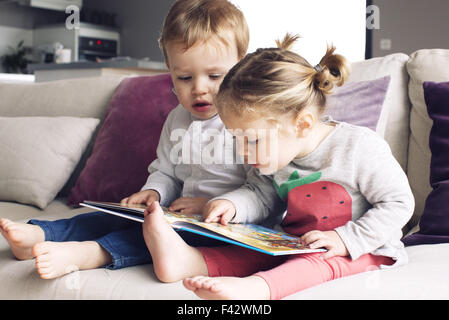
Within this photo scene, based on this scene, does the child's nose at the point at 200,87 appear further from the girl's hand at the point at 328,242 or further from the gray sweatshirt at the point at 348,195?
the girl's hand at the point at 328,242

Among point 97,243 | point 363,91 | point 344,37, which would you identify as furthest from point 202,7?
point 344,37

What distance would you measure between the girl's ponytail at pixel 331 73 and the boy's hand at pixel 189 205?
39 cm

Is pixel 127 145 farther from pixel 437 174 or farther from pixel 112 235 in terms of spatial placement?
pixel 437 174

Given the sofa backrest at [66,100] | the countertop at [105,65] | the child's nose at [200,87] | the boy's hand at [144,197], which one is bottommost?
the boy's hand at [144,197]

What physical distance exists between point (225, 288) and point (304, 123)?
1.32ft

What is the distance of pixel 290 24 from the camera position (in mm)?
3844

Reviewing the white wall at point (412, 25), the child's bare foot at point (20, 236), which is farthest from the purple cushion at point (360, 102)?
the white wall at point (412, 25)

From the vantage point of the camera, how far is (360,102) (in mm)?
1272

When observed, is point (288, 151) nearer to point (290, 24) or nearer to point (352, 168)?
A: point (352, 168)

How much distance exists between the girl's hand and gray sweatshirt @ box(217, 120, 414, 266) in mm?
12

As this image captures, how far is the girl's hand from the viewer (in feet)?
2.88

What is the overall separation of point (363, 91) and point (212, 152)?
44 centimetres

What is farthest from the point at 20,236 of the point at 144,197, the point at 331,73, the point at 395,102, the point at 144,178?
the point at 395,102

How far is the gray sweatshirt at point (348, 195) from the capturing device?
0.91m
